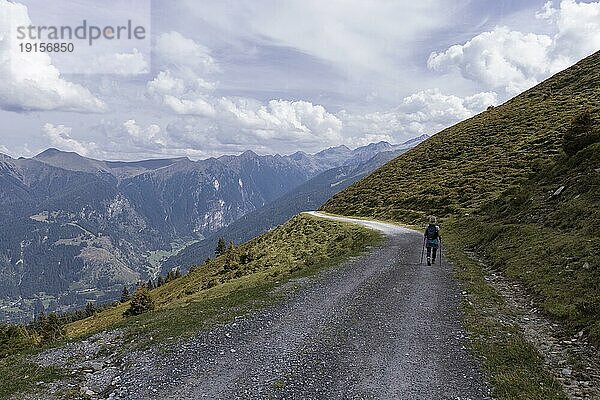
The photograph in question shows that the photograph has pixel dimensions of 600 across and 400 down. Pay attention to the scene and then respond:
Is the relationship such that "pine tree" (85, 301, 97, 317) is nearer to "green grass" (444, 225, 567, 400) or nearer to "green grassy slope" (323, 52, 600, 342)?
"green grassy slope" (323, 52, 600, 342)

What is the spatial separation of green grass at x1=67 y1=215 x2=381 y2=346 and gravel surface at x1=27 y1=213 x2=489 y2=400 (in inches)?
40.6

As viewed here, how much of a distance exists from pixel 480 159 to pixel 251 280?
131ft

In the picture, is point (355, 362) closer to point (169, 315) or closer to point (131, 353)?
point (131, 353)

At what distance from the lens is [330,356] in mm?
9602

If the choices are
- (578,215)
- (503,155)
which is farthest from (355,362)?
(503,155)

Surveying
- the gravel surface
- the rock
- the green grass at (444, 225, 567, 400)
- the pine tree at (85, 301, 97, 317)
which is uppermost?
the rock

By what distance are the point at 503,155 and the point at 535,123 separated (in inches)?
467

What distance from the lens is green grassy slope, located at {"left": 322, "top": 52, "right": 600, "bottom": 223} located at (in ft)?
141

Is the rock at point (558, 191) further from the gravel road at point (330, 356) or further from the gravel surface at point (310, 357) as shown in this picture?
the gravel surface at point (310, 357)

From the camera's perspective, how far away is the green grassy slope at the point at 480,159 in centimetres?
4284

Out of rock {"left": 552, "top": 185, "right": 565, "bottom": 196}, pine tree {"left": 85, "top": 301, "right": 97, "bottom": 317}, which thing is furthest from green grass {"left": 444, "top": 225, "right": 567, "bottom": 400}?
pine tree {"left": 85, "top": 301, "right": 97, "bottom": 317}

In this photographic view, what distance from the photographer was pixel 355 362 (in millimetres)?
9273

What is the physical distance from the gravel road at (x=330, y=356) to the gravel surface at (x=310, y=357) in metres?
0.02

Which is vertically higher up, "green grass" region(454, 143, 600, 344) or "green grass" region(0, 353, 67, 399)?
"green grass" region(454, 143, 600, 344)
